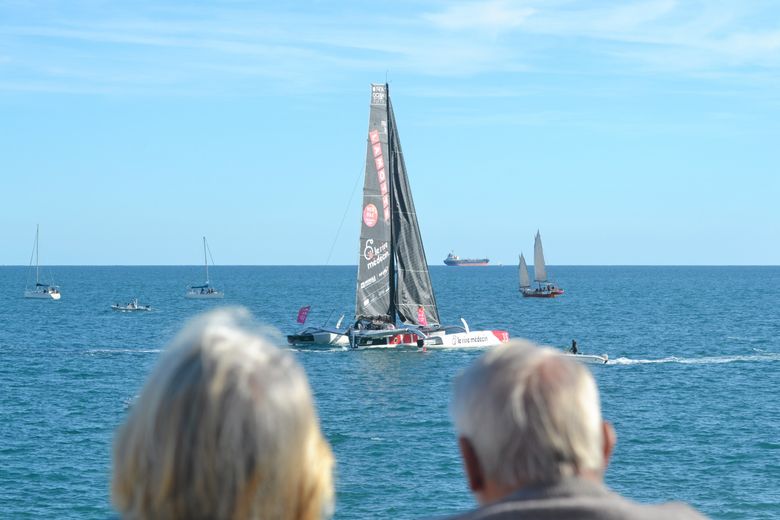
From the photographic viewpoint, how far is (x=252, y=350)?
7.50 feet

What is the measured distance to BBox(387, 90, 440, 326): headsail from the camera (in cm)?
5269

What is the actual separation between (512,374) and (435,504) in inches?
851

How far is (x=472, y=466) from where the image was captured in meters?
2.95

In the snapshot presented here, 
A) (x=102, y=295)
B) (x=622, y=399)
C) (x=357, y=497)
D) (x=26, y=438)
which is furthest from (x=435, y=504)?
(x=102, y=295)

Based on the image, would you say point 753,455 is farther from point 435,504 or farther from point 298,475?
point 298,475

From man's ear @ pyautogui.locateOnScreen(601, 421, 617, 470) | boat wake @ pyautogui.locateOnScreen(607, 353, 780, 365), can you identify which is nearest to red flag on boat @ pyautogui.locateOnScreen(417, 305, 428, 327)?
boat wake @ pyautogui.locateOnScreen(607, 353, 780, 365)

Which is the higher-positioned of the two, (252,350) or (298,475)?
(252,350)

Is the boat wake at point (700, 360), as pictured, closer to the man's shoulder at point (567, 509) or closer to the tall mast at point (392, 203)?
the tall mast at point (392, 203)

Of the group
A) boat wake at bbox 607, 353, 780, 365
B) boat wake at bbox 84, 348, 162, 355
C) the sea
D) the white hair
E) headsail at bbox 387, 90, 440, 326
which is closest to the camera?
the white hair

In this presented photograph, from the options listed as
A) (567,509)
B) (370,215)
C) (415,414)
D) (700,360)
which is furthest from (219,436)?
(700,360)

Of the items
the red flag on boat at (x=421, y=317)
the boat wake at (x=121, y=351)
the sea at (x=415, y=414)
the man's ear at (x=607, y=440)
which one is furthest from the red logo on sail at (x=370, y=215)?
the man's ear at (x=607, y=440)

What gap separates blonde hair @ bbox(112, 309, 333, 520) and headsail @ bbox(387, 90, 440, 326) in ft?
164

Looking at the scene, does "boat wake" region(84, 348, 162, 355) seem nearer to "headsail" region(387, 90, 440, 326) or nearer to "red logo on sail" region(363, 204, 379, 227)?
"red logo on sail" region(363, 204, 379, 227)

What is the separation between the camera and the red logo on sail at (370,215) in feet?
172
